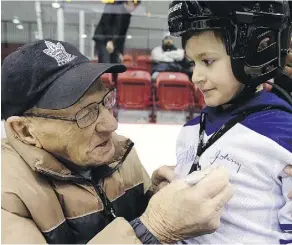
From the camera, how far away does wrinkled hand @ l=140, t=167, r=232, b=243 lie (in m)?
0.73

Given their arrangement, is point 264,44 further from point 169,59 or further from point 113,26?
point 169,59

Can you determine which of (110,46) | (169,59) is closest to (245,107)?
(110,46)

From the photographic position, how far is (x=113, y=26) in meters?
4.11

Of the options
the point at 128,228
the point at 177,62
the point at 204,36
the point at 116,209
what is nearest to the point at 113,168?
the point at 116,209

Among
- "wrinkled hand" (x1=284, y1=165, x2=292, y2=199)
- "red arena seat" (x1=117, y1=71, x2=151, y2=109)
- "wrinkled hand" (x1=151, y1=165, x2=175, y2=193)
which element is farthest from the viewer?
"red arena seat" (x1=117, y1=71, x2=151, y2=109)

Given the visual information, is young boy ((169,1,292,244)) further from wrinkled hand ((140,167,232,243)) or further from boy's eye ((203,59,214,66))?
wrinkled hand ((140,167,232,243))

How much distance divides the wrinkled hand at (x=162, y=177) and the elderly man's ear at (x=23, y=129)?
1.12ft

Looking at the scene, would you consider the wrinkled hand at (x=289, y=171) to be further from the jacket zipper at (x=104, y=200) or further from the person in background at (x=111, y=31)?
the person in background at (x=111, y=31)

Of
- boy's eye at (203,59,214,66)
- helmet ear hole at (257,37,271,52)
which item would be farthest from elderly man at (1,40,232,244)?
helmet ear hole at (257,37,271,52)

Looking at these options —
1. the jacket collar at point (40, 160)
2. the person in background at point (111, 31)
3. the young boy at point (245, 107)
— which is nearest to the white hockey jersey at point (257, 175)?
the young boy at point (245, 107)

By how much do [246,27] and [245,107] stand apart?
0.18 metres

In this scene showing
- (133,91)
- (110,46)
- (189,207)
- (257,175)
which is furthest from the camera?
(133,91)

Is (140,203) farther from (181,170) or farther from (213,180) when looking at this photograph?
(213,180)

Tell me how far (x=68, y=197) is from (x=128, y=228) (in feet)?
0.72
